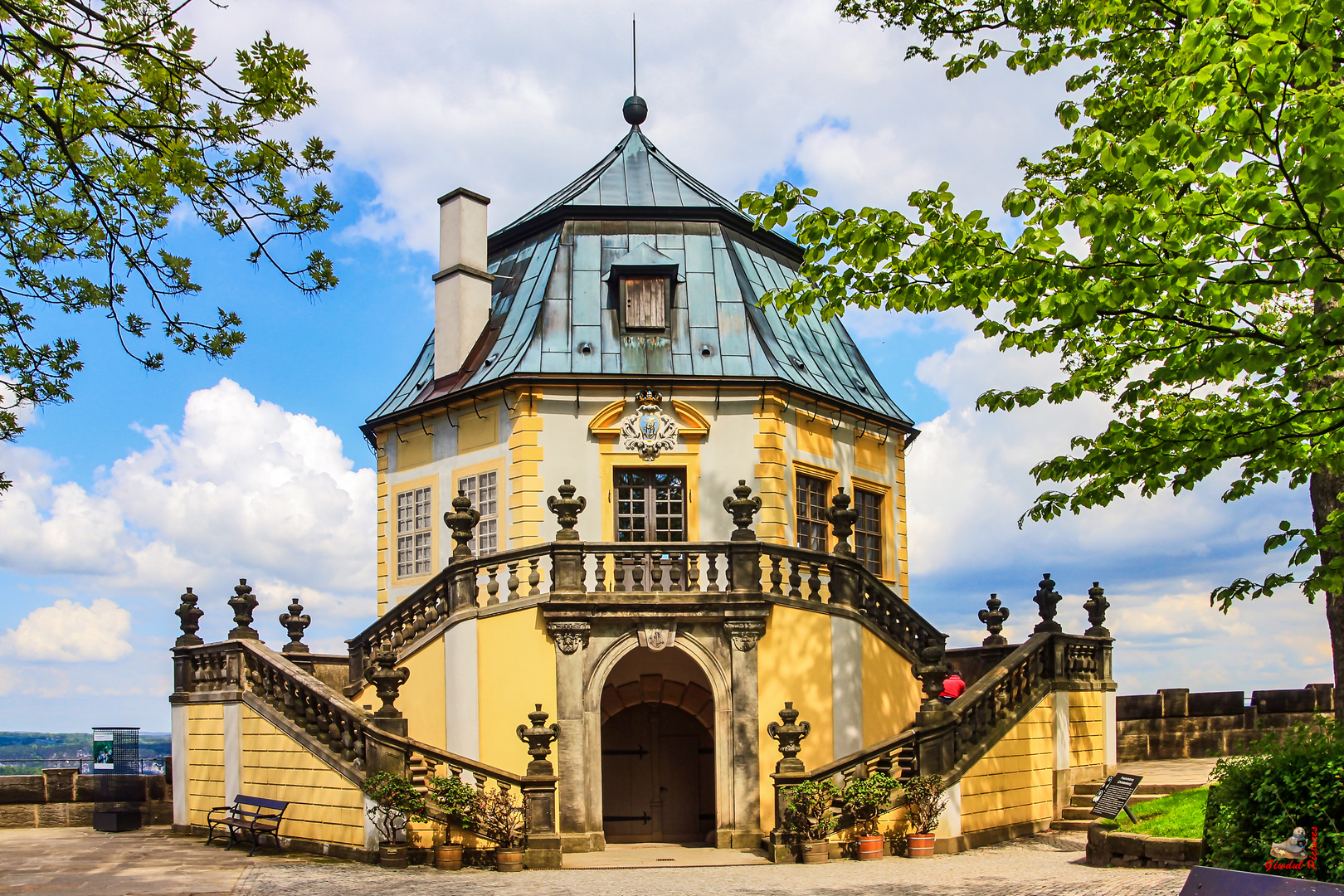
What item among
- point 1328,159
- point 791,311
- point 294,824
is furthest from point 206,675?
point 1328,159

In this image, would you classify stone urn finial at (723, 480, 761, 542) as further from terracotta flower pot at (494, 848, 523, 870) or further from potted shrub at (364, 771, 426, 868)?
potted shrub at (364, 771, 426, 868)

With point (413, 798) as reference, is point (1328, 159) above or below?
above

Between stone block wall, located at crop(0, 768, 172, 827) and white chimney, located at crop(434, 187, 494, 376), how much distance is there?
850cm

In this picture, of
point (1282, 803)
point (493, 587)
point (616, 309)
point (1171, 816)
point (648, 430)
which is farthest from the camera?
point (616, 309)

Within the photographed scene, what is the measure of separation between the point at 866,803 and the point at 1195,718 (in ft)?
31.4

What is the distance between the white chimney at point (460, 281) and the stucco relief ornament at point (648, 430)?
3646mm

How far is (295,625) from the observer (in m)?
21.0

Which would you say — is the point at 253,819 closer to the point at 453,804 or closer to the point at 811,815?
the point at 453,804

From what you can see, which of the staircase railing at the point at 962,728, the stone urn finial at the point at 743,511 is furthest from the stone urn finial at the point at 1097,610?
the stone urn finial at the point at 743,511

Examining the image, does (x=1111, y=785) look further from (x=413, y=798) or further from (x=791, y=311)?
(x=413, y=798)

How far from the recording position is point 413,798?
14.1m

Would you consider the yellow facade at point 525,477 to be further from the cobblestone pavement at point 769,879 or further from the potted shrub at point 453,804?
the cobblestone pavement at point 769,879

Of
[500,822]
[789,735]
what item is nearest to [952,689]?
[789,735]

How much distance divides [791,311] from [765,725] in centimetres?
681
